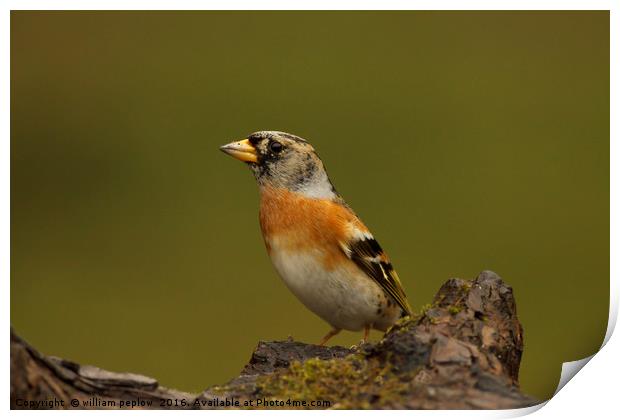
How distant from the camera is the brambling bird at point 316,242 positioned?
3.27 metres

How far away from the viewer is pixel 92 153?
3316mm

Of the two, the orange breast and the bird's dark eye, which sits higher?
the bird's dark eye

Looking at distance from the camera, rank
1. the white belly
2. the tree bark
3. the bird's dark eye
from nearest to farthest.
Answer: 1. the tree bark
2. the white belly
3. the bird's dark eye

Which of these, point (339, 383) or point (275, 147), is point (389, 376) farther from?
point (275, 147)

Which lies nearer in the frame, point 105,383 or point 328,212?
point 105,383

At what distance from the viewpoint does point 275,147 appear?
3369 mm

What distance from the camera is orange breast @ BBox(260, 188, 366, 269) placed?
10.8ft

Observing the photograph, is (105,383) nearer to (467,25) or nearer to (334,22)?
(334,22)

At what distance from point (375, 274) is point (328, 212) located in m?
0.33

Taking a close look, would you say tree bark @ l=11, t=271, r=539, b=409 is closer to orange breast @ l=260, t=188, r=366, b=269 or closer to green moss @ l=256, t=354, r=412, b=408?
green moss @ l=256, t=354, r=412, b=408

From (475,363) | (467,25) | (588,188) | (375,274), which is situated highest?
(467,25)

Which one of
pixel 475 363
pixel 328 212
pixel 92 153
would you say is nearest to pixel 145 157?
pixel 92 153

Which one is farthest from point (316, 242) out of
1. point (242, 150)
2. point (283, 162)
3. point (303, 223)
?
point (242, 150)

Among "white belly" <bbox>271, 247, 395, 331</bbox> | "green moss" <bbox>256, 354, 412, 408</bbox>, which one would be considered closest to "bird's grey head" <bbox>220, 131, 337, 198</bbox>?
"white belly" <bbox>271, 247, 395, 331</bbox>
